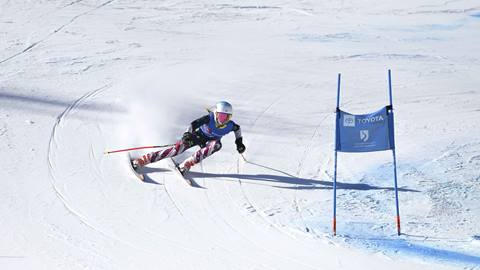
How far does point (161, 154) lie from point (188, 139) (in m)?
0.46

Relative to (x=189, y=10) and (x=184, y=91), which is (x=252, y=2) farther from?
(x=184, y=91)

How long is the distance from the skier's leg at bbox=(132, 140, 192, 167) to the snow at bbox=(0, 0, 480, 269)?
214 millimetres

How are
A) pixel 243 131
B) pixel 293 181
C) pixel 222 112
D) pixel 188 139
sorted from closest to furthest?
pixel 222 112, pixel 188 139, pixel 293 181, pixel 243 131

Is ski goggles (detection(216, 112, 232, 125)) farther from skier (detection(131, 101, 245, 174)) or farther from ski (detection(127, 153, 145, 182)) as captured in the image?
ski (detection(127, 153, 145, 182))

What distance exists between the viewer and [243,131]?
1254 centimetres

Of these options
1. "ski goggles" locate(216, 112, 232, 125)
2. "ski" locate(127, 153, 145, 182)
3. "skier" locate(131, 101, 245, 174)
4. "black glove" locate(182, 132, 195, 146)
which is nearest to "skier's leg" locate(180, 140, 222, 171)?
"skier" locate(131, 101, 245, 174)

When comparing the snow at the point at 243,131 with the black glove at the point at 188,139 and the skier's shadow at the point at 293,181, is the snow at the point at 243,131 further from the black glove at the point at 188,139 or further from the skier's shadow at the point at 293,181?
the black glove at the point at 188,139

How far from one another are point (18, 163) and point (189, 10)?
10.3 m

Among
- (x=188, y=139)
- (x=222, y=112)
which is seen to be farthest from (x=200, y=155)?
(x=222, y=112)

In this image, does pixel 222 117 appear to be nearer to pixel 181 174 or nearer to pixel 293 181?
pixel 181 174

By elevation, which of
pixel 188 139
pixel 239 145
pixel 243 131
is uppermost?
pixel 188 139

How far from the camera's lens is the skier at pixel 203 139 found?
10.5 meters

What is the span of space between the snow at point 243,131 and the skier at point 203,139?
28 centimetres

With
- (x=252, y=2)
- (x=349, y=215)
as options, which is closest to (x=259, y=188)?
(x=349, y=215)
